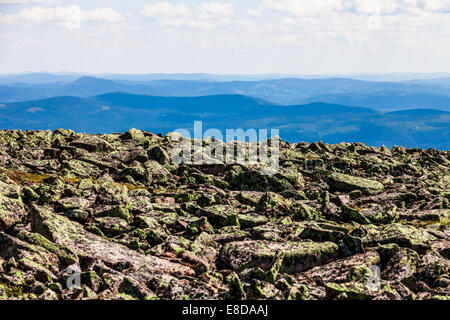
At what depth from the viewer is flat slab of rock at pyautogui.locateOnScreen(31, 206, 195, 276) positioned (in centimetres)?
1848

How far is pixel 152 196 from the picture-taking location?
30500mm

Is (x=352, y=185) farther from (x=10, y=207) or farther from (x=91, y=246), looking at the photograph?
(x=10, y=207)

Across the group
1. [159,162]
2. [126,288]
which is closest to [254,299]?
[126,288]

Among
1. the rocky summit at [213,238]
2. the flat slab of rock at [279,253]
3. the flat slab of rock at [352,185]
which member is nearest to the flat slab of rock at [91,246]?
the rocky summit at [213,238]

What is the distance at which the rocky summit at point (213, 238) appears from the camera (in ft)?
53.3

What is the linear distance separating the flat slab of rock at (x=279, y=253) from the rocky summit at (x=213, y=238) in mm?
49

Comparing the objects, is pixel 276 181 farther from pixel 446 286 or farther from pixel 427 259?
pixel 446 286

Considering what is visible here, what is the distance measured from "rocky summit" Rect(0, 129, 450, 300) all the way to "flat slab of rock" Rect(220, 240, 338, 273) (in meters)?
0.05

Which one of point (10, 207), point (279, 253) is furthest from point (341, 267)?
point (10, 207)

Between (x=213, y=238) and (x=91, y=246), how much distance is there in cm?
603

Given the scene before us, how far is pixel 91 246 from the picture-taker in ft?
63.6

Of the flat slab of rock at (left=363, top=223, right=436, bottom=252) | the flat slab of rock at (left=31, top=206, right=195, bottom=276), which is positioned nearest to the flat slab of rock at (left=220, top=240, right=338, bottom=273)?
the flat slab of rock at (left=31, top=206, right=195, bottom=276)

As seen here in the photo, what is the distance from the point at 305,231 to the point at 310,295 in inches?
277

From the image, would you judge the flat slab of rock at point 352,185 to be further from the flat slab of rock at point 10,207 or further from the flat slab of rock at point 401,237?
the flat slab of rock at point 10,207
